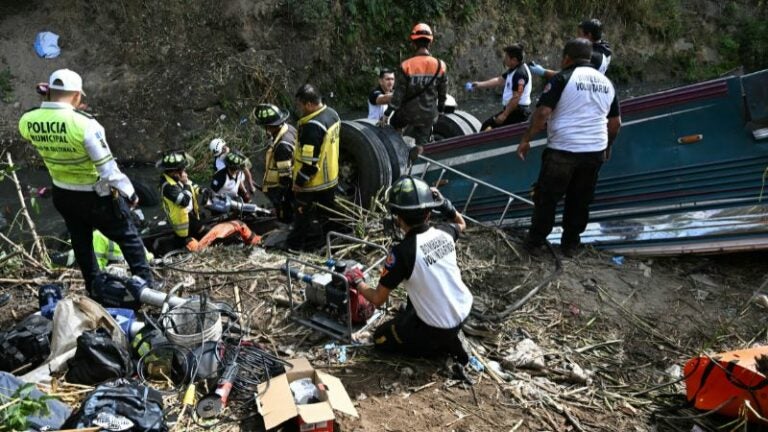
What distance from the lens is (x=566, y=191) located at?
4.96 metres

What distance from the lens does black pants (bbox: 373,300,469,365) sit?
11.6ft

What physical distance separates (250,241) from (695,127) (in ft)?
14.2

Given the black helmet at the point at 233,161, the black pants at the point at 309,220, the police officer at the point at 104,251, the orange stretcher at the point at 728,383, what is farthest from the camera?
the black helmet at the point at 233,161

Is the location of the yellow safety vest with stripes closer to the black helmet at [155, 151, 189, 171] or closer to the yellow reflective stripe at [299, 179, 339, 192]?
the black helmet at [155, 151, 189, 171]

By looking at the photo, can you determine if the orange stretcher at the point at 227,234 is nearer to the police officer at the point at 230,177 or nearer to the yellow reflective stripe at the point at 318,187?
the police officer at the point at 230,177

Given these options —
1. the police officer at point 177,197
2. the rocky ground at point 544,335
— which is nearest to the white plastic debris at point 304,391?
the rocky ground at point 544,335

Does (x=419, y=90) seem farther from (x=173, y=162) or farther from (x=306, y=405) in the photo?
(x=306, y=405)

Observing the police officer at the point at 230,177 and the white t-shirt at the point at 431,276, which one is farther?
the police officer at the point at 230,177

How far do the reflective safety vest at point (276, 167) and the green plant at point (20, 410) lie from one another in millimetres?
3326

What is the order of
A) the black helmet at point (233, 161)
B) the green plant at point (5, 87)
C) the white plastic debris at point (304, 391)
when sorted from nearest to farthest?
the white plastic debris at point (304, 391) < the black helmet at point (233, 161) < the green plant at point (5, 87)

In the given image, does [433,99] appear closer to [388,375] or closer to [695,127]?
[695,127]

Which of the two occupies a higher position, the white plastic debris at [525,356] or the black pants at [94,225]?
the black pants at [94,225]

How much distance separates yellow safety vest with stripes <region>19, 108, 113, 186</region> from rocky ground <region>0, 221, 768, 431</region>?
1084 mm

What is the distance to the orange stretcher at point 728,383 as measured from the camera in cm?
308
